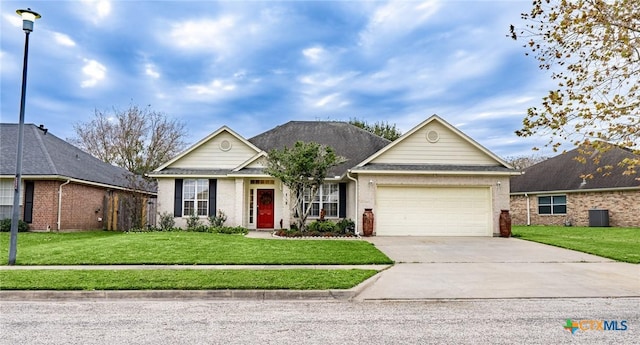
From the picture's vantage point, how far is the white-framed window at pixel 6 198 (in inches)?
712

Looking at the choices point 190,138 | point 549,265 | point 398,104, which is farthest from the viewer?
point 190,138

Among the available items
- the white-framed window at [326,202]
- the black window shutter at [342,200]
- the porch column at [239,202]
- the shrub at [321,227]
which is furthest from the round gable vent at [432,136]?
the porch column at [239,202]

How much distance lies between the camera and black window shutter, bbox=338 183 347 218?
19859mm

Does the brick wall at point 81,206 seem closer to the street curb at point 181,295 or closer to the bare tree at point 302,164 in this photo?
the bare tree at point 302,164

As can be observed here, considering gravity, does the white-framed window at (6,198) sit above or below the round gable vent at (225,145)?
below

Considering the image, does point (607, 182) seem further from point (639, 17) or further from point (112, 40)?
point (112, 40)

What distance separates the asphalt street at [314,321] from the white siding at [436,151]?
11428mm

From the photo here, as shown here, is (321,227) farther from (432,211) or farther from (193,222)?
(193,222)

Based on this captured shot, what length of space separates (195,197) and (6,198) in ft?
26.2

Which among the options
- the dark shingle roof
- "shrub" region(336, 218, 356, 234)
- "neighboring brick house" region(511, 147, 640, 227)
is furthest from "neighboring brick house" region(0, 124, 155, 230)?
"neighboring brick house" region(511, 147, 640, 227)

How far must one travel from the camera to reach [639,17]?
8281mm

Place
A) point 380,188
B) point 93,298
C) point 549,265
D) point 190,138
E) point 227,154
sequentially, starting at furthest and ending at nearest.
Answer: point 190,138, point 227,154, point 380,188, point 549,265, point 93,298

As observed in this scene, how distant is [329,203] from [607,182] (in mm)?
16799

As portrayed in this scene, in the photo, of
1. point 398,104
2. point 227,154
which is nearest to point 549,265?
point 227,154
